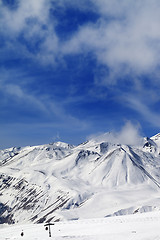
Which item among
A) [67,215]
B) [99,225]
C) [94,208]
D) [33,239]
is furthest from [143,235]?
[94,208]

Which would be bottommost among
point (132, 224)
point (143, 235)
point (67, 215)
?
point (143, 235)

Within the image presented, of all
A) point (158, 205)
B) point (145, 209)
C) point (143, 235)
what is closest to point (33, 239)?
point (143, 235)

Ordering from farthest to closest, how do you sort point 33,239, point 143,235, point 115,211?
point 115,211
point 33,239
point 143,235

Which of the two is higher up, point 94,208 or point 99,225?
point 94,208

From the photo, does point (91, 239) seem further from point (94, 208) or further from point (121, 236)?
point (94, 208)

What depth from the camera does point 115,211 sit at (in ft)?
547

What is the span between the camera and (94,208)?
185m

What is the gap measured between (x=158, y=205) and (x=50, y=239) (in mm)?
162868

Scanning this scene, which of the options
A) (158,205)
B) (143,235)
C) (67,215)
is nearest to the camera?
(143,235)

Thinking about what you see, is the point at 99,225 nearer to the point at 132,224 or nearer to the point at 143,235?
the point at 132,224

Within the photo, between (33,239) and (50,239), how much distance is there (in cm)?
391

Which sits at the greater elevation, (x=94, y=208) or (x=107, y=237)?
(x=94, y=208)

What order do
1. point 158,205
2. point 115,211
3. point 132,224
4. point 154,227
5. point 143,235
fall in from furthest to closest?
Answer: point 158,205 < point 115,211 < point 132,224 < point 154,227 < point 143,235

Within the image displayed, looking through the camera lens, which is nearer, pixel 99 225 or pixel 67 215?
pixel 99 225
